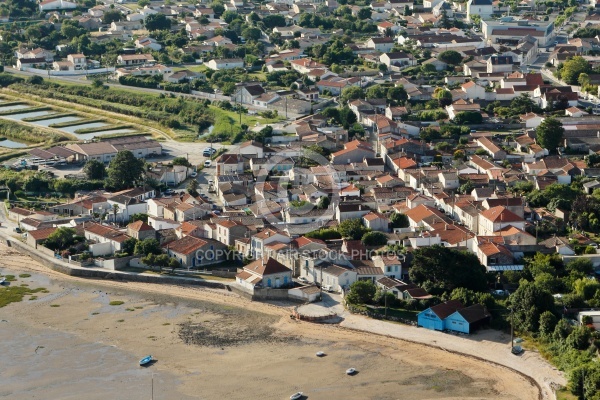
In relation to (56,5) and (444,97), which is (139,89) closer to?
(444,97)

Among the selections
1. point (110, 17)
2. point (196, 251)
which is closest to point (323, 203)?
point (196, 251)

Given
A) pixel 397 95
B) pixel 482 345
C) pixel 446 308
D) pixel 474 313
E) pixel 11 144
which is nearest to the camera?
pixel 482 345

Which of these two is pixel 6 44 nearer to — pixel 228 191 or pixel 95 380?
pixel 228 191

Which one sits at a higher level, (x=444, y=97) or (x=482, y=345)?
(x=444, y=97)

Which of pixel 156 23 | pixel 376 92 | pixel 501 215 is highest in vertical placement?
pixel 156 23

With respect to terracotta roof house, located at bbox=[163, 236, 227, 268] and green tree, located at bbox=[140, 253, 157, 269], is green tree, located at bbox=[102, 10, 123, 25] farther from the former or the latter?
green tree, located at bbox=[140, 253, 157, 269]

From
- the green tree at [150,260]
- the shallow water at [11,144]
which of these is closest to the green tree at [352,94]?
the shallow water at [11,144]

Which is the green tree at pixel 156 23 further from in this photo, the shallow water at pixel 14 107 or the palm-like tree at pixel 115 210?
the palm-like tree at pixel 115 210

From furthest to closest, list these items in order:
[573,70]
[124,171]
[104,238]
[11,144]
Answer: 1. [573,70]
2. [11,144]
3. [124,171]
4. [104,238]
